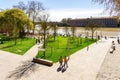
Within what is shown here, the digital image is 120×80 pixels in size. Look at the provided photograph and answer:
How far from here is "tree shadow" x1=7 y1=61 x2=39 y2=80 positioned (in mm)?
18812

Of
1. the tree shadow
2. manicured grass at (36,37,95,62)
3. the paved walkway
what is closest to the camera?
the paved walkway

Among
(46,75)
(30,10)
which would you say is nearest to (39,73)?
(46,75)

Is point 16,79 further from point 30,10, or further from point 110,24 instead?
point 110,24

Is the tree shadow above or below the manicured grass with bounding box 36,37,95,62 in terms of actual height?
below

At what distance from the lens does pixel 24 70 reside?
68.2 ft

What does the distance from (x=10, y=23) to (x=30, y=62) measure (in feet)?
88.7

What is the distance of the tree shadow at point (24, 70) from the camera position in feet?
61.7

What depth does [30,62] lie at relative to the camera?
2441 centimetres

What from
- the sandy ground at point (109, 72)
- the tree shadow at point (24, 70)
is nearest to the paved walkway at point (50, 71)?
the tree shadow at point (24, 70)

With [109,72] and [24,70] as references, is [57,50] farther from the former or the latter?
[109,72]

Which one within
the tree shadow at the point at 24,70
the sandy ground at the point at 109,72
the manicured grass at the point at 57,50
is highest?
the manicured grass at the point at 57,50

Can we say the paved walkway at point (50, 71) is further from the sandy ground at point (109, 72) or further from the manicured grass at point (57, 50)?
the manicured grass at point (57, 50)

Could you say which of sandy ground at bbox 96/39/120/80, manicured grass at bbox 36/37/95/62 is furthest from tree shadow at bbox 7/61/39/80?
sandy ground at bbox 96/39/120/80

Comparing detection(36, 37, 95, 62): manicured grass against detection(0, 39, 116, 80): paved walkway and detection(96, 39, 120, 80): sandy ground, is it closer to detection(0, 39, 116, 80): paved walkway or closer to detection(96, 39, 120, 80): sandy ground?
detection(0, 39, 116, 80): paved walkway
